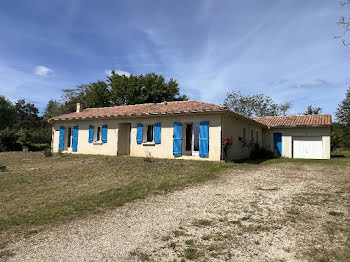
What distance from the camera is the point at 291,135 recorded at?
19594 mm

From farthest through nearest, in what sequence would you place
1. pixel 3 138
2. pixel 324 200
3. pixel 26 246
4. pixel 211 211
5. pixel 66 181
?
pixel 3 138, pixel 66 181, pixel 324 200, pixel 211 211, pixel 26 246

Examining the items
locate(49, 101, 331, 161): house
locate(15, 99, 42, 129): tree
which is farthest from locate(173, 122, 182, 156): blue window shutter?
locate(15, 99, 42, 129): tree

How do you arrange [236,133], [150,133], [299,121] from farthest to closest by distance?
[299,121], [150,133], [236,133]

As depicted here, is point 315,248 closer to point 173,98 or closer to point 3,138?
point 3,138

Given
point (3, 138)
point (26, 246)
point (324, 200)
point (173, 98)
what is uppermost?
point (173, 98)

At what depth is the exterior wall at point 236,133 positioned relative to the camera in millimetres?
13719

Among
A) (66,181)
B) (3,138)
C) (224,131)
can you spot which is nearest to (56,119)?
(3,138)

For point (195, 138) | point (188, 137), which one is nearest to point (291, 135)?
point (188, 137)

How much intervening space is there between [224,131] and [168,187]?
632cm

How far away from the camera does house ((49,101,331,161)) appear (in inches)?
522

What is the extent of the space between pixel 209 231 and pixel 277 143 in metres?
17.6

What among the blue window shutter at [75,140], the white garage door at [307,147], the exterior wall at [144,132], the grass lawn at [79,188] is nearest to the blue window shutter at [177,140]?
the exterior wall at [144,132]

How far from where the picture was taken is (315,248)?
3.70m

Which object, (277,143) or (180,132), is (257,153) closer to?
(277,143)
